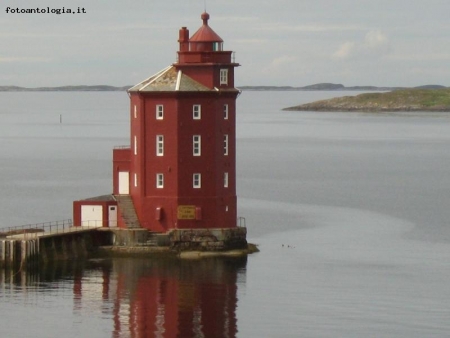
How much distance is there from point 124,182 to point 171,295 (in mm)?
11431

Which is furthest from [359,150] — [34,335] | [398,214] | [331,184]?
[34,335]

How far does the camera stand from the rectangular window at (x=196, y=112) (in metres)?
61.1

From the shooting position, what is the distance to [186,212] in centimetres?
6081

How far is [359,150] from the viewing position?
151 m

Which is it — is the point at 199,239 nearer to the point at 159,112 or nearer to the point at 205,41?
the point at 159,112

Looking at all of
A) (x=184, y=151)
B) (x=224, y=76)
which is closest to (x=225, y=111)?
(x=224, y=76)

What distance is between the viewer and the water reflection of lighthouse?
46.8m

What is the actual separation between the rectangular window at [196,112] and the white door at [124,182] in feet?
13.8

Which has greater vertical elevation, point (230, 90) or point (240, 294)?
point (230, 90)

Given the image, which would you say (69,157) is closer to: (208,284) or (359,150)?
(359,150)

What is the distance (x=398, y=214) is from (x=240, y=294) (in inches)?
1135

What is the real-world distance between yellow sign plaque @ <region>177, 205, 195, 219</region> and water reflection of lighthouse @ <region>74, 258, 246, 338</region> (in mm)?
2266

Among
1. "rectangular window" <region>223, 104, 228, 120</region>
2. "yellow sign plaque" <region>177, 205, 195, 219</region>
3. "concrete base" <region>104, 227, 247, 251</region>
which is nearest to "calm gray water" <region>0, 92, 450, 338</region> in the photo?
"concrete base" <region>104, 227, 247, 251</region>

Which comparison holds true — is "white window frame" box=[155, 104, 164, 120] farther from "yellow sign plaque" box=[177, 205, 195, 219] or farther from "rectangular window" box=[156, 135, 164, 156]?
"yellow sign plaque" box=[177, 205, 195, 219]
